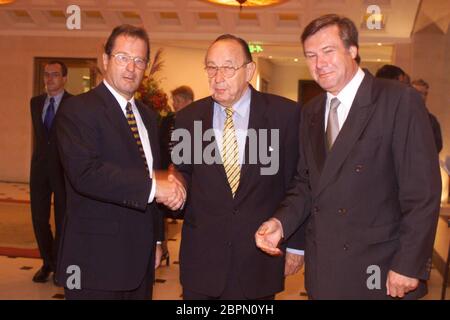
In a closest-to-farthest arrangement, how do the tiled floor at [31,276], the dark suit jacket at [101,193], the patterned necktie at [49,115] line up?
the dark suit jacket at [101,193]
the tiled floor at [31,276]
the patterned necktie at [49,115]

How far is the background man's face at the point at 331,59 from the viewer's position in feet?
7.79

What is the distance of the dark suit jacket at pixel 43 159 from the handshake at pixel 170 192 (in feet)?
9.14

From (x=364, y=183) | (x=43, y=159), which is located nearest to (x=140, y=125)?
(x=364, y=183)

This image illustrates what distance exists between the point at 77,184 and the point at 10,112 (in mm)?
12510

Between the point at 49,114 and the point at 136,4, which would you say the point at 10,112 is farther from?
the point at 49,114

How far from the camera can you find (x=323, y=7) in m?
11.9

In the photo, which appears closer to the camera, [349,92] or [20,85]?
[349,92]

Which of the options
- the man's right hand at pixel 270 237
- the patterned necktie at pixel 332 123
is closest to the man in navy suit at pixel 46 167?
the man's right hand at pixel 270 237

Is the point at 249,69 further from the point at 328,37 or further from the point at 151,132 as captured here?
the point at 151,132

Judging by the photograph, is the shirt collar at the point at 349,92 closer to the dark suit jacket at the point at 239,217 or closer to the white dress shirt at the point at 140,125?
the dark suit jacket at the point at 239,217

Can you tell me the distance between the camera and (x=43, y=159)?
529cm

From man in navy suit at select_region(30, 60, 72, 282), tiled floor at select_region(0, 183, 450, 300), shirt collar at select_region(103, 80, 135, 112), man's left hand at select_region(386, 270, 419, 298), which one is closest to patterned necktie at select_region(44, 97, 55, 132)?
man in navy suit at select_region(30, 60, 72, 282)

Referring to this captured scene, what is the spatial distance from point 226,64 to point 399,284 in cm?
127

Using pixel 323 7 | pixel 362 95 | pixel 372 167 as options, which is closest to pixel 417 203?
pixel 372 167
